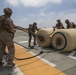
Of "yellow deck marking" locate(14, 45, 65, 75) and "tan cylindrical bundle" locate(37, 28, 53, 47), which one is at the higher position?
"tan cylindrical bundle" locate(37, 28, 53, 47)

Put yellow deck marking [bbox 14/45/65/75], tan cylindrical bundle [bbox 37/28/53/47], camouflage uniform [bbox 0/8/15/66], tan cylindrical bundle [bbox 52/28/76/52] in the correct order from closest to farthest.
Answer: yellow deck marking [bbox 14/45/65/75], camouflage uniform [bbox 0/8/15/66], tan cylindrical bundle [bbox 52/28/76/52], tan cylindrical bundle [bbox 37/28/53/47]

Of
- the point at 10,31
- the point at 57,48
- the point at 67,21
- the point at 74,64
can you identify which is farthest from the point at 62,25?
the point at 10,31

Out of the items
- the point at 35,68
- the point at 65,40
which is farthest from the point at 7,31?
the point at 65,40

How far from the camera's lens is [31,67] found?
19.4ft

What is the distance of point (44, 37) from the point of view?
32.4 ft

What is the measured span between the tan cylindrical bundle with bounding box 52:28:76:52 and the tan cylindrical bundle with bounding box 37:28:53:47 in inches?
30.5

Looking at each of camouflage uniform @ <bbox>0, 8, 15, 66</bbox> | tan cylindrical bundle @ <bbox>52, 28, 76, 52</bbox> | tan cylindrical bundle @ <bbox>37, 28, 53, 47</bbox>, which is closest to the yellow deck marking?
camouflage uniform @ <bbox>0, 8, 15, 66</bbox>

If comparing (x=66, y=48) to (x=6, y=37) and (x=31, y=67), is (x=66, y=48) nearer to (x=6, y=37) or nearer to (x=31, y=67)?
(x=31, y=67)

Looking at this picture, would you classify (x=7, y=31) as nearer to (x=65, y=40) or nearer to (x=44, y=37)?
(x=65, y=40)

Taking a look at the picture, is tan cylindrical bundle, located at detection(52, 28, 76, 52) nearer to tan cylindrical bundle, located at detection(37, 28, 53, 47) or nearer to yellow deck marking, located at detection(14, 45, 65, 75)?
tan cylindrical bundle, located at detection(37, 28, 53, 47)

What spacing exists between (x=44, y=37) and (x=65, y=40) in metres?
1.74

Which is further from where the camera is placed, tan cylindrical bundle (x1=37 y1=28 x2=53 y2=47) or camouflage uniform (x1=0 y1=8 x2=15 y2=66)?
tan cylindrical bundle (x1=37 y1=28 x2=53 y2=47)

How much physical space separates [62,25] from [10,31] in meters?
7.58

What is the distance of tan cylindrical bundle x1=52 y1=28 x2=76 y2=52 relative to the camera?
8312 mm
